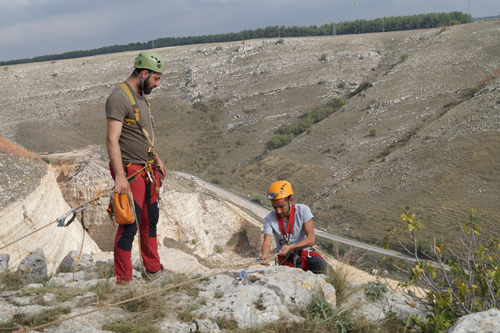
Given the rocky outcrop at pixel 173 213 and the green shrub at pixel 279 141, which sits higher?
the rocky outcrop at pixel 173 213

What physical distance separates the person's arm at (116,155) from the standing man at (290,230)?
170 centimetres

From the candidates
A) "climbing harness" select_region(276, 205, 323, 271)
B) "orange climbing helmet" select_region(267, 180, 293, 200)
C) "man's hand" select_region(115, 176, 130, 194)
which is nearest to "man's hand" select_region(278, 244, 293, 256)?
"climbing harness" select_region(276, 205, 323, 271)

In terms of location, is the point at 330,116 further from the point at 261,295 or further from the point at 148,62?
the point at 261,295

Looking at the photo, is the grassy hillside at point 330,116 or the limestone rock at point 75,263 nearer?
the limestone rock at point 75,263

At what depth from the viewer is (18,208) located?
11.5 m

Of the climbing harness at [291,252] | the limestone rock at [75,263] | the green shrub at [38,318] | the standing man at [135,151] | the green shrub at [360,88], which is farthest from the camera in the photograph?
the green shrub at [360,88]

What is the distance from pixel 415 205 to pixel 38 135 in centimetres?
5222

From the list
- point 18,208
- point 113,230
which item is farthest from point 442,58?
point 18,208

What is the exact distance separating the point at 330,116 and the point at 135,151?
55551 mm

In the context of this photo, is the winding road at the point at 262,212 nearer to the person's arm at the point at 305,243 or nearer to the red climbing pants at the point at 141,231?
the person's arm at the point at 305,243

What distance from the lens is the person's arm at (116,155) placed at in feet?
15.1

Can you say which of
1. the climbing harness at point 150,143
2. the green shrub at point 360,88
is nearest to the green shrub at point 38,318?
the climbing harness at point 150,143

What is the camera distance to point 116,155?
4621mm

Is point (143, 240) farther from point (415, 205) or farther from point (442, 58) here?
point (442, 58)
